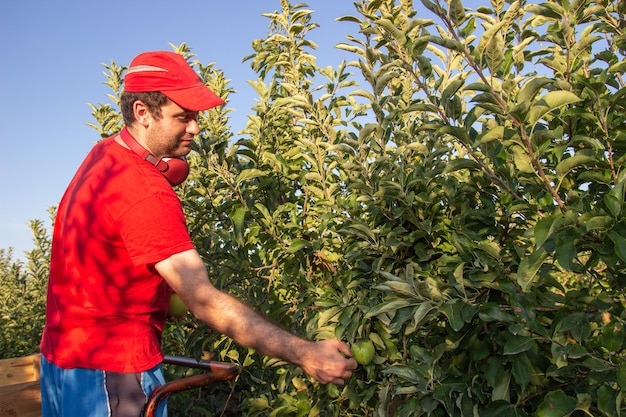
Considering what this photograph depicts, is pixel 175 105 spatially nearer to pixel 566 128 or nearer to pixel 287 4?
pixel 566 128

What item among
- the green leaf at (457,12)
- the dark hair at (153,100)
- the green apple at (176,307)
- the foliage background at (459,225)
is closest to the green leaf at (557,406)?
the foliage background at (459,225)

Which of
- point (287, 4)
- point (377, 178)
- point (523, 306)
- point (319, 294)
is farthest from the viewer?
point (287, 4)

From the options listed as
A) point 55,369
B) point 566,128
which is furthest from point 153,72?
point 566,128

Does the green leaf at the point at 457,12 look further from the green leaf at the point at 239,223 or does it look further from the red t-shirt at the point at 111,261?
the green leaf at the point at 239,223

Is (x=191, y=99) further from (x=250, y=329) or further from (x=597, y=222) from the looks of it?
(x=597, y=222)

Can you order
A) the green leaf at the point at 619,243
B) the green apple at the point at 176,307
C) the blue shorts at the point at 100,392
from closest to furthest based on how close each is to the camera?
the green leaf at the point at 619,243 < the blue shorts at the point at 100,392 < the green apple at the point at 176,307

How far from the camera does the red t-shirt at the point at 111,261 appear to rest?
72.6 inches

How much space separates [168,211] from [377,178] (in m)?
0.85

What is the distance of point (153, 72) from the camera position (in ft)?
6.80

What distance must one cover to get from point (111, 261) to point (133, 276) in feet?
0.28

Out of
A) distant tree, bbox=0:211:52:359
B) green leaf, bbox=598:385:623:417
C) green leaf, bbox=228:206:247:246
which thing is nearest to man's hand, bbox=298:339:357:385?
green leaf, bbox=598:385:623:417

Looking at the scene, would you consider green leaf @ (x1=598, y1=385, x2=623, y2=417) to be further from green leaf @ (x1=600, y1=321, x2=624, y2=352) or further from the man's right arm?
the man's right arm

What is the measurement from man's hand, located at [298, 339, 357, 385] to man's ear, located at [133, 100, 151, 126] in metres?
0.97

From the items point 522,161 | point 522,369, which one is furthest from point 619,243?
point 522,369
